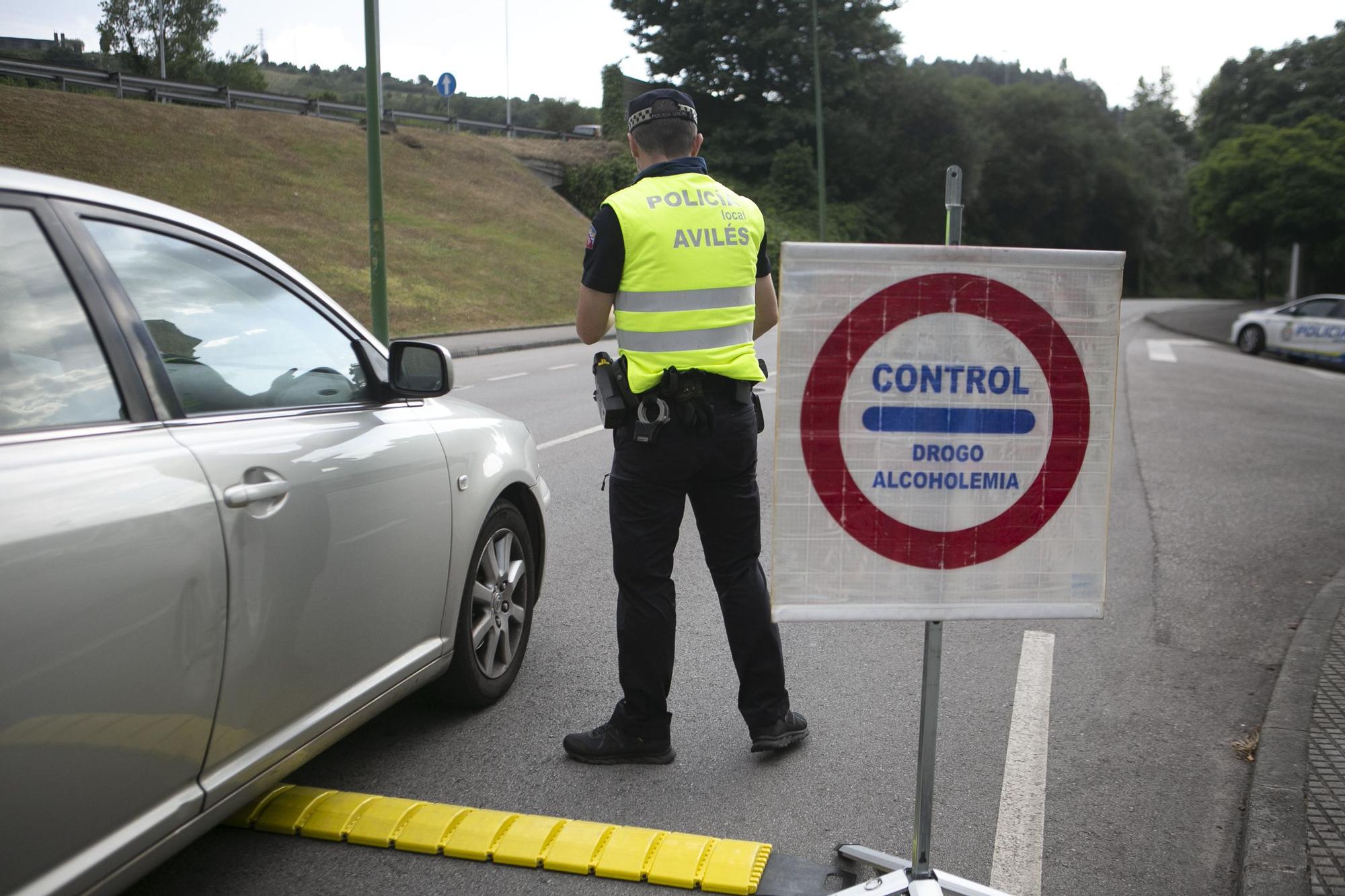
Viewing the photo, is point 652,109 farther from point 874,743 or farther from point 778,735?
point 874,743

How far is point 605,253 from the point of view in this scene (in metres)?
3.47

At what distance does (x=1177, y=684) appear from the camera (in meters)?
4.65

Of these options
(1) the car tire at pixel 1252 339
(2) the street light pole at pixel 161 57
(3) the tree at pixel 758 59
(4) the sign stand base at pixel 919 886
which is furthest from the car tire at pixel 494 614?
(3) the tree at pixel 758 59

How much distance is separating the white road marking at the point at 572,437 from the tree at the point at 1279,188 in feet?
112

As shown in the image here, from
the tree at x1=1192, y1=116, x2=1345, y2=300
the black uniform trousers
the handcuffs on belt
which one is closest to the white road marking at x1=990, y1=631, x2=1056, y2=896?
the black uniform trousers

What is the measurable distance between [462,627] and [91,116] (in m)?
29.3

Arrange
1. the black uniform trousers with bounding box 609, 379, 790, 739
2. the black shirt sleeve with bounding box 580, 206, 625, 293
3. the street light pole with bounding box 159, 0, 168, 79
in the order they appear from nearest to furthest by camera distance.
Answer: the black shirt sleeve with bounding box 580, 206, 625, 293, the black uniform trousers with bounding box 609, 379, 790, 739, the street light pole with bounding box 159, 0, 168, 79

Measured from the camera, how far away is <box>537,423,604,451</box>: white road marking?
10.1 meters

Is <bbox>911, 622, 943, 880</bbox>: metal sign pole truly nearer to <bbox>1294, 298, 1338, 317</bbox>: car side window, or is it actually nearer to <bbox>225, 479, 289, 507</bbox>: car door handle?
<bbox>225, 479, 289, 507</bbox>: car door handle

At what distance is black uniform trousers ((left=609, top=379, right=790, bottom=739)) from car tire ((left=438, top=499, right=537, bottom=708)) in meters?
0.51

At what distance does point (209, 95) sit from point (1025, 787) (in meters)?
35.4

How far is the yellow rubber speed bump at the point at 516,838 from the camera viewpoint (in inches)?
120

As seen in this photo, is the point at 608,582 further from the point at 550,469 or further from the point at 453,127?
the point at 453,127

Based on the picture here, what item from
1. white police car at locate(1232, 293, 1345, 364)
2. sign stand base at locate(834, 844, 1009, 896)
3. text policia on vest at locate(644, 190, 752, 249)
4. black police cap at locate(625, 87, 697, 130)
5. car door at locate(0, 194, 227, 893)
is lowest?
white police car at locate(1232, 293, 1345, 364)
